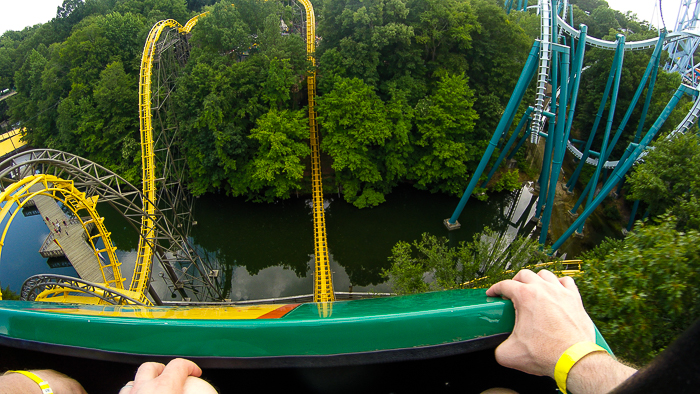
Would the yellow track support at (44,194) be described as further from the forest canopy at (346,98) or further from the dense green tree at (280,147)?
the forest canopy at (346,98)

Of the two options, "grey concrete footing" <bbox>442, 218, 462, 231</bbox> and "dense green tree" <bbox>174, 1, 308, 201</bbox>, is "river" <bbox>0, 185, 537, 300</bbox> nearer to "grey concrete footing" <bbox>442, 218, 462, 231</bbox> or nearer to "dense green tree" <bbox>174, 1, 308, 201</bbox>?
"grey concrete footing" <bbox>442, 218, 462, 231</bbox>

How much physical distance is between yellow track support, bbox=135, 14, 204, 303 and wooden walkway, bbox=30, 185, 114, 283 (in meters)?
3.07

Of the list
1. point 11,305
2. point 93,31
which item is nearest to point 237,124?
point 93,31

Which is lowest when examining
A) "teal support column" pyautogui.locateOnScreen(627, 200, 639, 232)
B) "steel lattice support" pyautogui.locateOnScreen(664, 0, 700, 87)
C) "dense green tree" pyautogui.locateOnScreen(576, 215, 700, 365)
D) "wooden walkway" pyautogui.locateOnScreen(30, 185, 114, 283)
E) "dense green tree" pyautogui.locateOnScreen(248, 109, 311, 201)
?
"teal support column" pyautogui.locateOnScreen(627, 200, 639, 232)

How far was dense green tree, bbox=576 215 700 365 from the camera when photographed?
2725mm

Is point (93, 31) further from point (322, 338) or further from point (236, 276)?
Result: point (322, 338)

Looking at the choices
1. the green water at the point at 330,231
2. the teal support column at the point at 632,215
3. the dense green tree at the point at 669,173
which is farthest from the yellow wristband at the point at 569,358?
the teal support column at the point at 632,215

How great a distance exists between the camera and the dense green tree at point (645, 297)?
2.72 meters

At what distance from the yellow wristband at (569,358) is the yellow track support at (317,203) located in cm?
950

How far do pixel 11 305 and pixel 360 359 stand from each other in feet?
6.32

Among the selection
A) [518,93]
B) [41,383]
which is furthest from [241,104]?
[41,383]

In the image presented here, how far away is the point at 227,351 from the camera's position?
4.24 feet

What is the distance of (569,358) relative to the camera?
1.08 metres

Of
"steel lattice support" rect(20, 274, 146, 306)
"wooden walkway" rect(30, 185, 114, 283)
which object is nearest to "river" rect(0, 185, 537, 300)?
"wooden walkway" rect(30, 185, 114, 283)
